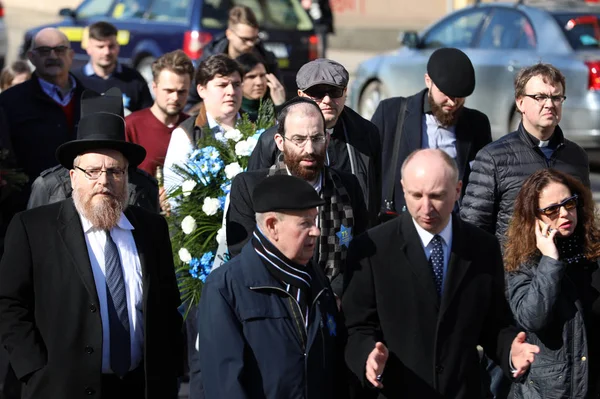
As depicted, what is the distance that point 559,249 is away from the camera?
6.05 m

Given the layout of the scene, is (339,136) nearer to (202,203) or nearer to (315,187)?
(202,203)

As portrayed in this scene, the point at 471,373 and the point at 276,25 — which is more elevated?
the point at 276,25

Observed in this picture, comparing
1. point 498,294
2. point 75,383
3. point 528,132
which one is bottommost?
point 75,383

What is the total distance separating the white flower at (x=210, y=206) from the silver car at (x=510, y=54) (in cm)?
711

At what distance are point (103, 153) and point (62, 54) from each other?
3.93 meters

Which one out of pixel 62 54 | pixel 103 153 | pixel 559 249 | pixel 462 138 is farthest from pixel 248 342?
pixel 62 54

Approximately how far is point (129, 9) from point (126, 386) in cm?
1322

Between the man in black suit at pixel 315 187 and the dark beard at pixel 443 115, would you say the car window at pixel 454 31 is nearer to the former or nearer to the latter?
the dark beard at pixel 443 115

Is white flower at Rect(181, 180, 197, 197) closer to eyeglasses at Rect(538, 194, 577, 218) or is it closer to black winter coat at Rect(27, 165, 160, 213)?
black winter coat at Rect(27, 165, 160, 213)

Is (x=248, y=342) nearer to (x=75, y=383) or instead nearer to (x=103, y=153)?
(x=75, y=383)

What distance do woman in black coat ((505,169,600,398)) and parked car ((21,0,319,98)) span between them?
1132cm

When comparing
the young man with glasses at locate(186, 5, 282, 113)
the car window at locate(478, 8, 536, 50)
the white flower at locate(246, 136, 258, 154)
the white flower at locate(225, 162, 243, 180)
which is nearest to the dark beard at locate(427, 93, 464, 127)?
the white flower at locate(246, 136, 258, 154)

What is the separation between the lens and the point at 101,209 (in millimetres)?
5598

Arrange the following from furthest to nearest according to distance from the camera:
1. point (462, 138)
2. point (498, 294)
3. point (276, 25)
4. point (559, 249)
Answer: point (276, 25) < point (462, 138) < point (559, 249) < point (498, 294)
